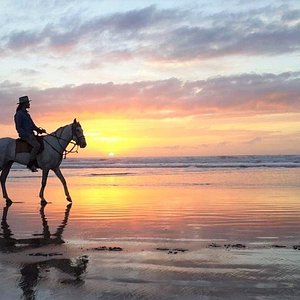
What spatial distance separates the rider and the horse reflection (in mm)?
4589

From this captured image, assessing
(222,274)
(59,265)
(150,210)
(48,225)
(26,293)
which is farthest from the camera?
(150,210)

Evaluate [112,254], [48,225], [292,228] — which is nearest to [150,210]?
[48,225]

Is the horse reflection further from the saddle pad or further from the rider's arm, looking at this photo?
the saddle pad

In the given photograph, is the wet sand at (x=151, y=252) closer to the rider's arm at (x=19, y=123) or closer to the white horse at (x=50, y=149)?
the white horse at (x=50, y=149)

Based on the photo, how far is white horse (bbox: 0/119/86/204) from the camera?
1266 cm

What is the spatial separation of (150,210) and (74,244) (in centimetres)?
403

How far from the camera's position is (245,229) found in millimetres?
7613

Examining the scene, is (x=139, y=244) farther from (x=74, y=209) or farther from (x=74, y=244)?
(x=74, y=209)

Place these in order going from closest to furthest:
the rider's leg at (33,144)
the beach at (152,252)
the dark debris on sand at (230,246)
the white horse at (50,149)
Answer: the beach at (152,252) → the dark debris on sand at (230,246) → the rider's leg at (33,144) → the white horse at (50,149)

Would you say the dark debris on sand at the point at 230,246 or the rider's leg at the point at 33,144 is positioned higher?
the rider's leg at the point at 33,144

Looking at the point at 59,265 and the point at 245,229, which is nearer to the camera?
the point at 59,265

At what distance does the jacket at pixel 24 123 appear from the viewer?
12117mm

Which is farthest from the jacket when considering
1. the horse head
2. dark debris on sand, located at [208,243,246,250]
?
dark debris on sand, located at [208,243,246,250]

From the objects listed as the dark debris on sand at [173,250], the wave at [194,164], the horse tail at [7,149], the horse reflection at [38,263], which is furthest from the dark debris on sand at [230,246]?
the wave at [194,164]
